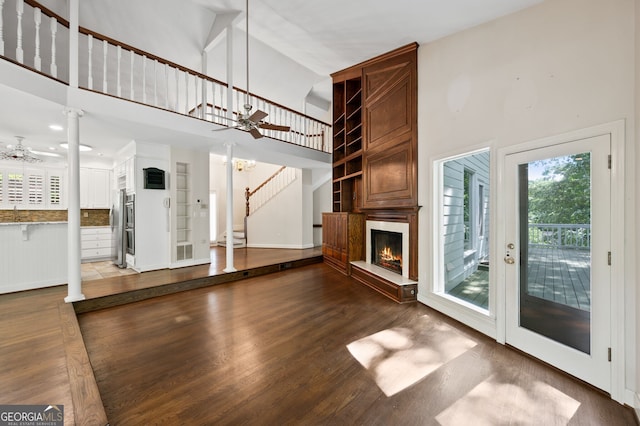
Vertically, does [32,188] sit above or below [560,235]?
above

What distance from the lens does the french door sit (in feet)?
6.88

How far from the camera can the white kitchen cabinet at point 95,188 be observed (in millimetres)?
6637

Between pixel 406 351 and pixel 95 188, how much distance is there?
27.1 feet

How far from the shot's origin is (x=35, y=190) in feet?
20.0

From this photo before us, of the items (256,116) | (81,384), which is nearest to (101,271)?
(81,384)

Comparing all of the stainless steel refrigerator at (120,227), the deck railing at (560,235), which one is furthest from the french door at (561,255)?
the stainless steel refrigerator at (120,227)

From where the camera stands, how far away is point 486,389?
6.70ft

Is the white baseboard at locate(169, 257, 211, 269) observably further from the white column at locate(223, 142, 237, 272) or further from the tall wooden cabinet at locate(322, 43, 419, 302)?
the tall wooden cabinet at locate(322, 43, 419, 302)

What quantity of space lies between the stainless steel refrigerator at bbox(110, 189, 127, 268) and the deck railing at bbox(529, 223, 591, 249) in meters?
7.05

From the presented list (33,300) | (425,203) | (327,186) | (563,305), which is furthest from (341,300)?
(327,186)

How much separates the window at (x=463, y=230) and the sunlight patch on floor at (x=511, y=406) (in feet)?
4.41

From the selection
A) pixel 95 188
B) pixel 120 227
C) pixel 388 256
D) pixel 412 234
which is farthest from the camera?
pixel 95 188

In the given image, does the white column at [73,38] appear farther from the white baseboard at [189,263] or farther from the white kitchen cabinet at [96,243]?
the white kitchen cabinet at [96,243]

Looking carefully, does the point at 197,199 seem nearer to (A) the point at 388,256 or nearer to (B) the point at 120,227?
(B) the point at 120,227
